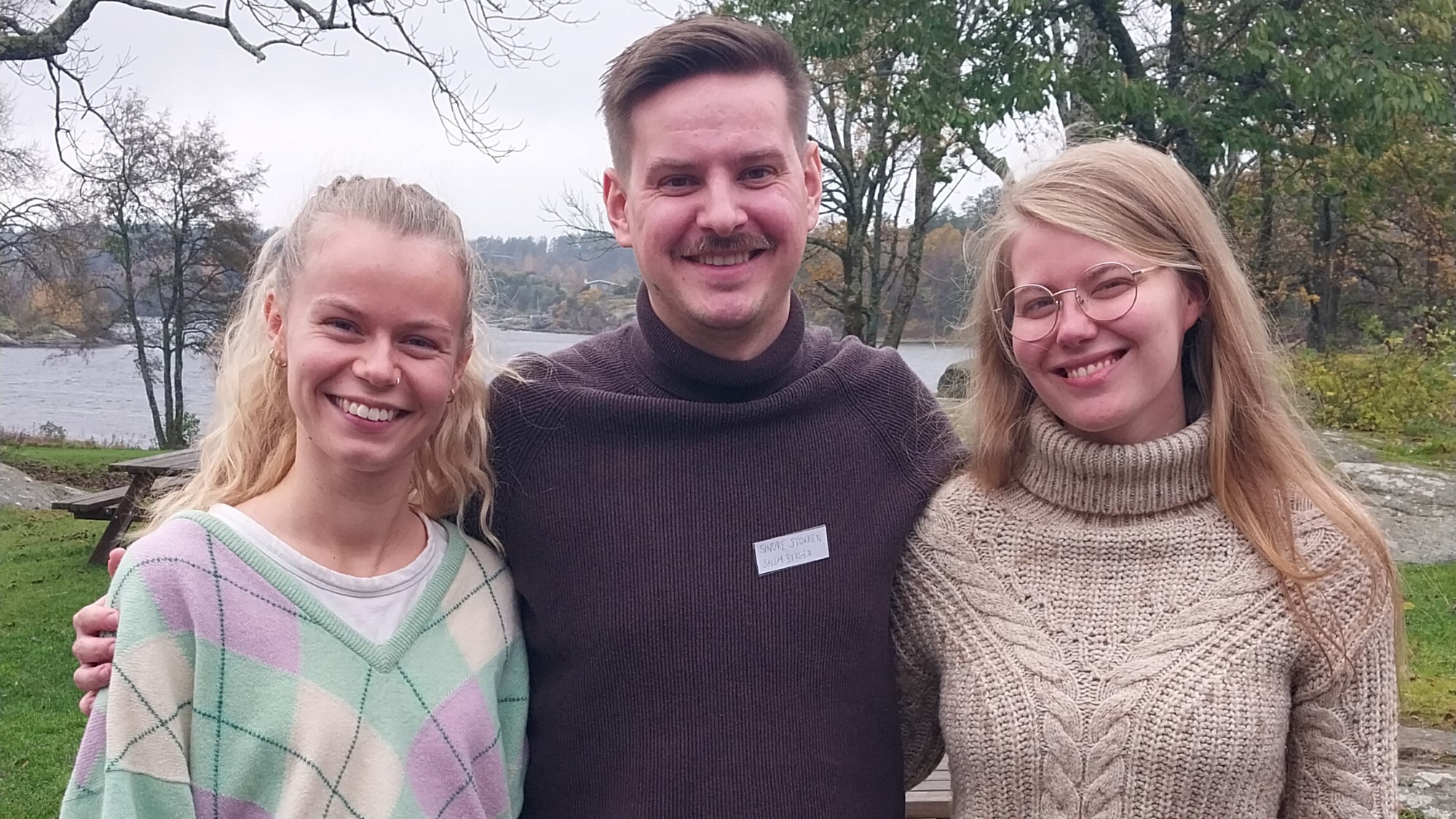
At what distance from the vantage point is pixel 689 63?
1.93 meters

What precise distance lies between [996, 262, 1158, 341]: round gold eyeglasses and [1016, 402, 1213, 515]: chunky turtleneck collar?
19cm

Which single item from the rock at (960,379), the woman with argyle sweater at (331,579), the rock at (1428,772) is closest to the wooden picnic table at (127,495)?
the rock at (960,379)

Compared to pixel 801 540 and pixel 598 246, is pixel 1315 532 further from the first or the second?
pixel 598 246

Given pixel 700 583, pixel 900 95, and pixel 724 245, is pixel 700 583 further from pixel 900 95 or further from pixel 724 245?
pixel 900 95

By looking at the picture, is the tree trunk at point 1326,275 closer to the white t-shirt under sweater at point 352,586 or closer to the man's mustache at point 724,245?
the man's mustache at point 724,245

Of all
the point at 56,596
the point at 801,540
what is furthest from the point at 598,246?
the point at 801,540

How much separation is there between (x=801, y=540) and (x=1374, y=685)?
90cm

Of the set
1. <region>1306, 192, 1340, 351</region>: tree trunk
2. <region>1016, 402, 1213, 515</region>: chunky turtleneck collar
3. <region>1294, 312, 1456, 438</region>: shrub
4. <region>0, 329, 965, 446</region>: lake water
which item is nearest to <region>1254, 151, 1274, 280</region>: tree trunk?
<region>1306, 192, 1340, 351</region>: tree trunk

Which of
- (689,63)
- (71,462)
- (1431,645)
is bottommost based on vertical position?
(1431,645)

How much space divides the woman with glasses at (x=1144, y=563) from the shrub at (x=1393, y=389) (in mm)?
8826

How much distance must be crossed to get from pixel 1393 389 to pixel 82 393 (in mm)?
22946

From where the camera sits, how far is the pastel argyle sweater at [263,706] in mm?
1439

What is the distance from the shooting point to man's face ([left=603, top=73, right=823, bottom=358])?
1901mm

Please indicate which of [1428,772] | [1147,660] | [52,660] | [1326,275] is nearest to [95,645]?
[1147,660]
